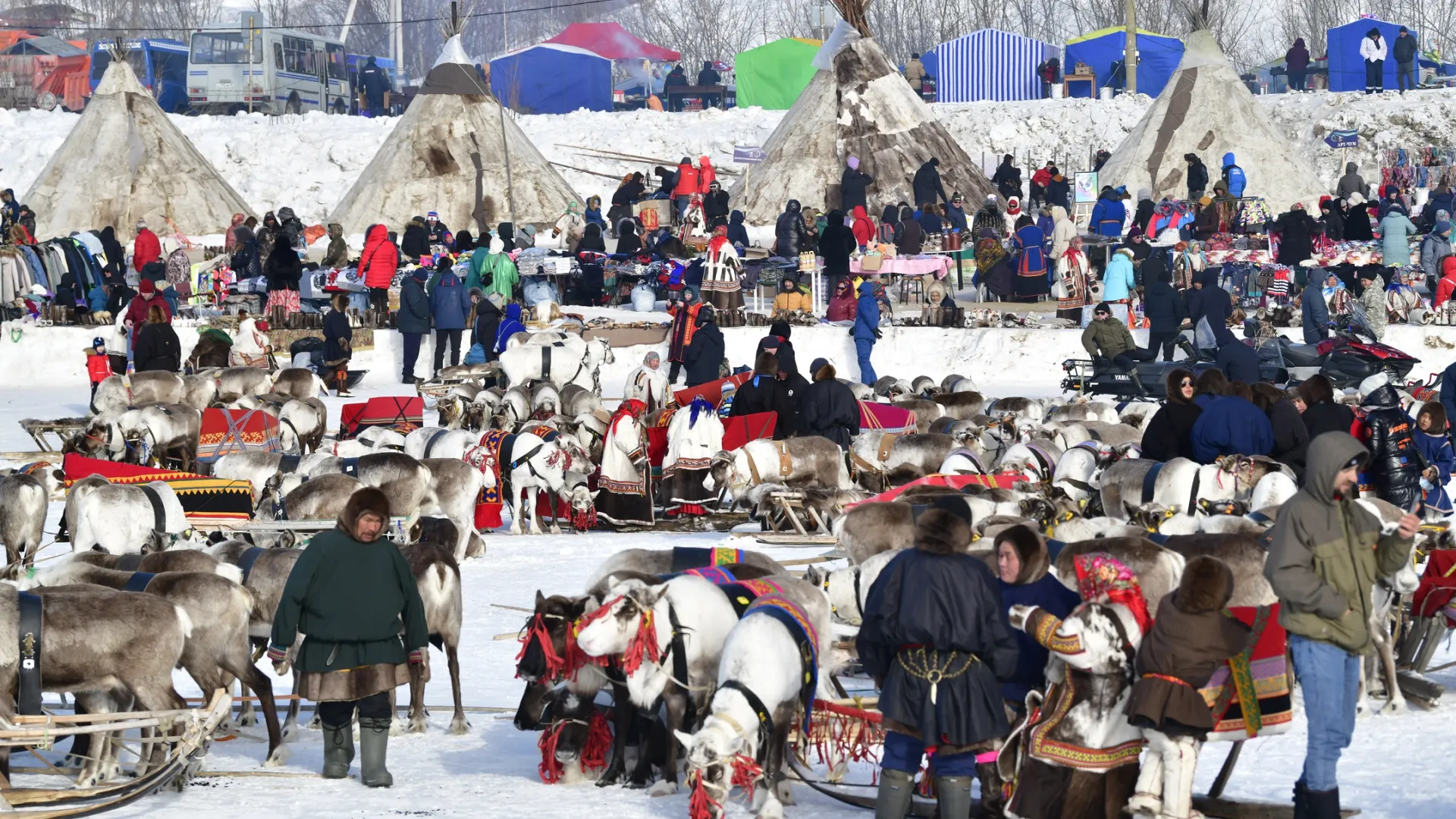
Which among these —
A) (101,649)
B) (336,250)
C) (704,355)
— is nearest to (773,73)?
(336,250)

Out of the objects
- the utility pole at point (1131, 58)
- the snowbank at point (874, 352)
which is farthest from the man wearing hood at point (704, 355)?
the utility pole at point (1131, 58)

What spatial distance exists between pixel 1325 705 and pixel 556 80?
47.0 meters

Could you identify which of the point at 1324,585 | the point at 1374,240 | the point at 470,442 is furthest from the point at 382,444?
the point at 1374,240

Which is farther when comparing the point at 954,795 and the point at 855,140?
the point at 855,140

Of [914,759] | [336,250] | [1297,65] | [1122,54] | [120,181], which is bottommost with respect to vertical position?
[914,759]

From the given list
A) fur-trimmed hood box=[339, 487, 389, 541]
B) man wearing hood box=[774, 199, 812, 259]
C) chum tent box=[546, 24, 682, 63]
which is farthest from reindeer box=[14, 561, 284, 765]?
chum tent box=[546, 24, 682, 63]

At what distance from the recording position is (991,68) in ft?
163

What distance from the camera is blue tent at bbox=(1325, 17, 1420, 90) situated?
4675 cm

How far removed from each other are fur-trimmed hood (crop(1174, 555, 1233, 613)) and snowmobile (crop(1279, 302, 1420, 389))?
12.9m

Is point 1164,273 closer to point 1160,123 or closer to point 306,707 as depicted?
point 1160,123

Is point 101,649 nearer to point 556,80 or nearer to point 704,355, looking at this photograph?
point 704,355

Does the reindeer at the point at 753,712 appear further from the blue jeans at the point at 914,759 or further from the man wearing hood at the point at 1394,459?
the man wearing hood at the point at 1394,459

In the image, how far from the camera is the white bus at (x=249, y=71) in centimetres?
4669

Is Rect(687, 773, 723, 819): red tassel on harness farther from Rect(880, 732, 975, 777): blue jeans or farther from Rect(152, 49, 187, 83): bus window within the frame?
Rect(152, 49, 187, 83): bus window
